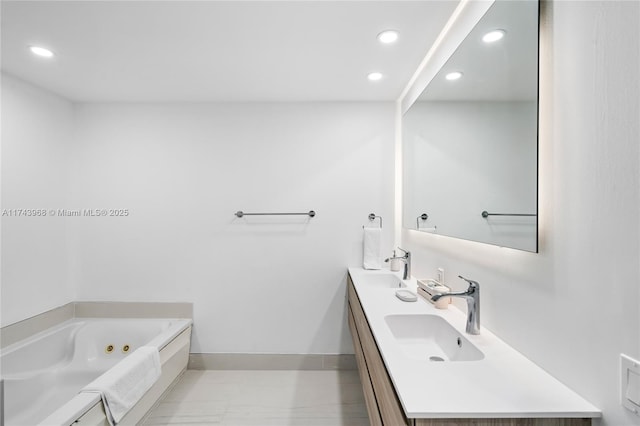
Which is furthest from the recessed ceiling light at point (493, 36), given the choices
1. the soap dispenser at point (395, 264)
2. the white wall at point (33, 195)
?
the white wall at point (33, 195)

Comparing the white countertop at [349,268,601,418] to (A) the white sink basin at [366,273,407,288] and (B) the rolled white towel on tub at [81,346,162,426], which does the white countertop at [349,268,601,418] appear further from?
(B) the rolled white towel on tub at [81,346,162,426]

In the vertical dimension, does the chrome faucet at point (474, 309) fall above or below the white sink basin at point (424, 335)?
above

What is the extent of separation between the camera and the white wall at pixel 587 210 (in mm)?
745

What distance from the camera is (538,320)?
41.4 inches

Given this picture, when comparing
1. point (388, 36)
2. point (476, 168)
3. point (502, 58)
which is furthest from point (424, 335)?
point (388, 36)

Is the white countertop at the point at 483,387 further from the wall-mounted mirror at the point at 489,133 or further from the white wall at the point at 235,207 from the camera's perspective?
the white wall at the point at 235,207

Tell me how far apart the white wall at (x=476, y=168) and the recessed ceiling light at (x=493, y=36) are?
255mm

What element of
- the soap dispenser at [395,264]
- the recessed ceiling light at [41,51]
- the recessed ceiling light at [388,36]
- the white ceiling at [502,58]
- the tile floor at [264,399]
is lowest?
the tile floor at [264,399]

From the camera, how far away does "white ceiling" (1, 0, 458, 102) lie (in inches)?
60.0

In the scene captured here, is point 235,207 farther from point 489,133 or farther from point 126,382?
point 489,133

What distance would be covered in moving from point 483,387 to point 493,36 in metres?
1.32

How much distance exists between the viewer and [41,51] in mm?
1906

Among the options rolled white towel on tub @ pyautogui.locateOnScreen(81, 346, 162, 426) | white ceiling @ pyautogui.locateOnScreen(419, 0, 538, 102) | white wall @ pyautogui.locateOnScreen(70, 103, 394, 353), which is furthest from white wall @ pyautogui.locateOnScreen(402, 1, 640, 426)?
rolled white towel on tub @ pyautogui.locateOnScreen(81, 346, 162, 426)

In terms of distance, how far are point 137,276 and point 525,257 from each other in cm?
297
